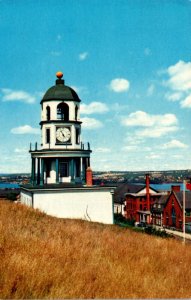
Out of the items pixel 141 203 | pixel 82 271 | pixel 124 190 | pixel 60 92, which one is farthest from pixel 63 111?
pixel 124 190

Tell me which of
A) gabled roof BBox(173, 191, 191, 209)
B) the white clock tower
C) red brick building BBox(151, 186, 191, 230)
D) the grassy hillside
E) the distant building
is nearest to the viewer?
the grassy hillside

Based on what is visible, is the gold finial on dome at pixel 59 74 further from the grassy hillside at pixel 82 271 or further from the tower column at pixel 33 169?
the grassy hillside at pixel 82 271

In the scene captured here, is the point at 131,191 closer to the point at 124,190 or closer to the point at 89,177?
the point at 124,190

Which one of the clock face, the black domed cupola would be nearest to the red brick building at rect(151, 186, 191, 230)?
the clock face

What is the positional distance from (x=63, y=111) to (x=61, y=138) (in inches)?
98.5

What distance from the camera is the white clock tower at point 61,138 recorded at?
32.9 m

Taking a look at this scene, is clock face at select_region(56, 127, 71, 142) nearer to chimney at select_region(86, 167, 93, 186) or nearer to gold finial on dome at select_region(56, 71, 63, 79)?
chimney at select_region(86, 167, 93, 186)

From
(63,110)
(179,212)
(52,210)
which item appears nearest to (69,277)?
(52,210)

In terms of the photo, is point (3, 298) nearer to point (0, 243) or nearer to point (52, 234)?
point (0, 243)

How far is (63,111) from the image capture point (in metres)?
34.2

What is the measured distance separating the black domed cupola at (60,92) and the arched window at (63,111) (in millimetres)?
727

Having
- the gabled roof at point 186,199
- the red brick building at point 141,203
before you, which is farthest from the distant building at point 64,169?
the red brick building at point 141,203

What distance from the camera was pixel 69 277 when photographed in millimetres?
7629

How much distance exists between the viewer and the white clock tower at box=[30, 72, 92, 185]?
32.9 m
